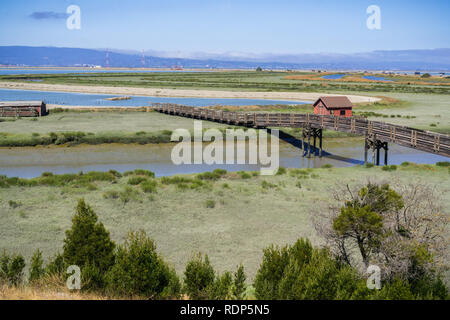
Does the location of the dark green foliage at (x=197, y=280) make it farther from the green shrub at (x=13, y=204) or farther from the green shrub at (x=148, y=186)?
the green shrub at (x=13, y=204)

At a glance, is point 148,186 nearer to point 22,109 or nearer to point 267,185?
point 267,185

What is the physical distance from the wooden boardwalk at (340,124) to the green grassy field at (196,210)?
6.40ft

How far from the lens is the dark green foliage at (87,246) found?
39.4 ft

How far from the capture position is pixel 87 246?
12.1 m

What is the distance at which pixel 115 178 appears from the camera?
26.0m

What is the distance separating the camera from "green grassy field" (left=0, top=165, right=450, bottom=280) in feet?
54.6

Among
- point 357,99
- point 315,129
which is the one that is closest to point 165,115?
point 315,129

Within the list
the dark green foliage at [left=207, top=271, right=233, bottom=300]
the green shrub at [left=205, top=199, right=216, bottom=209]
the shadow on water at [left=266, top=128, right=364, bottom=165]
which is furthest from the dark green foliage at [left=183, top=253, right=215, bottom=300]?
the shadow on water at [left=266, top=128, right=364, bottom=165]

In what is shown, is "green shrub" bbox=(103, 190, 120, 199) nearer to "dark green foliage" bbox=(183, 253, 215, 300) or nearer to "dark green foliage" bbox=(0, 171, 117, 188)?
"dark green foliage" bbox=(0, 171, 117, 188)

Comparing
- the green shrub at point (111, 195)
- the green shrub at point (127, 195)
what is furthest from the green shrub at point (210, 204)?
the green shrub at point (111, 195)

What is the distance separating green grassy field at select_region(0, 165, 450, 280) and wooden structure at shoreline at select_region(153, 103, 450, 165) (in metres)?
1.99
